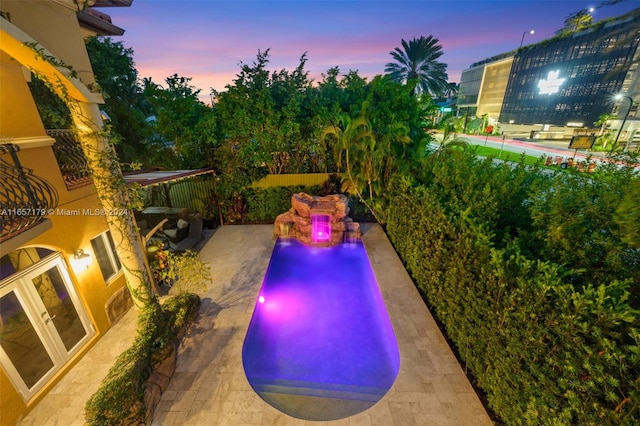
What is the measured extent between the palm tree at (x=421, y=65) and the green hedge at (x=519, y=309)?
743 inches

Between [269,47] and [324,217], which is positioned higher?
[269,47]

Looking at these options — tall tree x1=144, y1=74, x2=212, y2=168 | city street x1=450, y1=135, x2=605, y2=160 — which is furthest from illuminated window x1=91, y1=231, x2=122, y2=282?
city street x1=450, y1=135, x2=605, y2=160

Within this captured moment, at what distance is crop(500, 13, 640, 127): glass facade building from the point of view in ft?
143

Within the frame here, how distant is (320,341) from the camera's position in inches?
290

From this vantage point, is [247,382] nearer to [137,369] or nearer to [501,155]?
[137,369]

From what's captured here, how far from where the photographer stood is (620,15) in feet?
146

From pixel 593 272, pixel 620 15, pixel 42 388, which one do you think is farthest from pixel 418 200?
pixel 620 15

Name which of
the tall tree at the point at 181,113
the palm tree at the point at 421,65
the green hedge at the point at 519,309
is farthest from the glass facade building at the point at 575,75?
the tall tree at the point at 181,113

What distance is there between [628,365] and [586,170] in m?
3.85

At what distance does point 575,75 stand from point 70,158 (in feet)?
261

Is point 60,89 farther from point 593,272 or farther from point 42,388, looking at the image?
point 593,272

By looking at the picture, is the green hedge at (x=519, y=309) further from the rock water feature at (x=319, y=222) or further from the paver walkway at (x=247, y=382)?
the rock water feature at (x=319, y=222)

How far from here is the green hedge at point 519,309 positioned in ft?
9.57

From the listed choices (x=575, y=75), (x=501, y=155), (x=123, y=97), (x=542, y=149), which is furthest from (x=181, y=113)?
(x=575, y=75)
